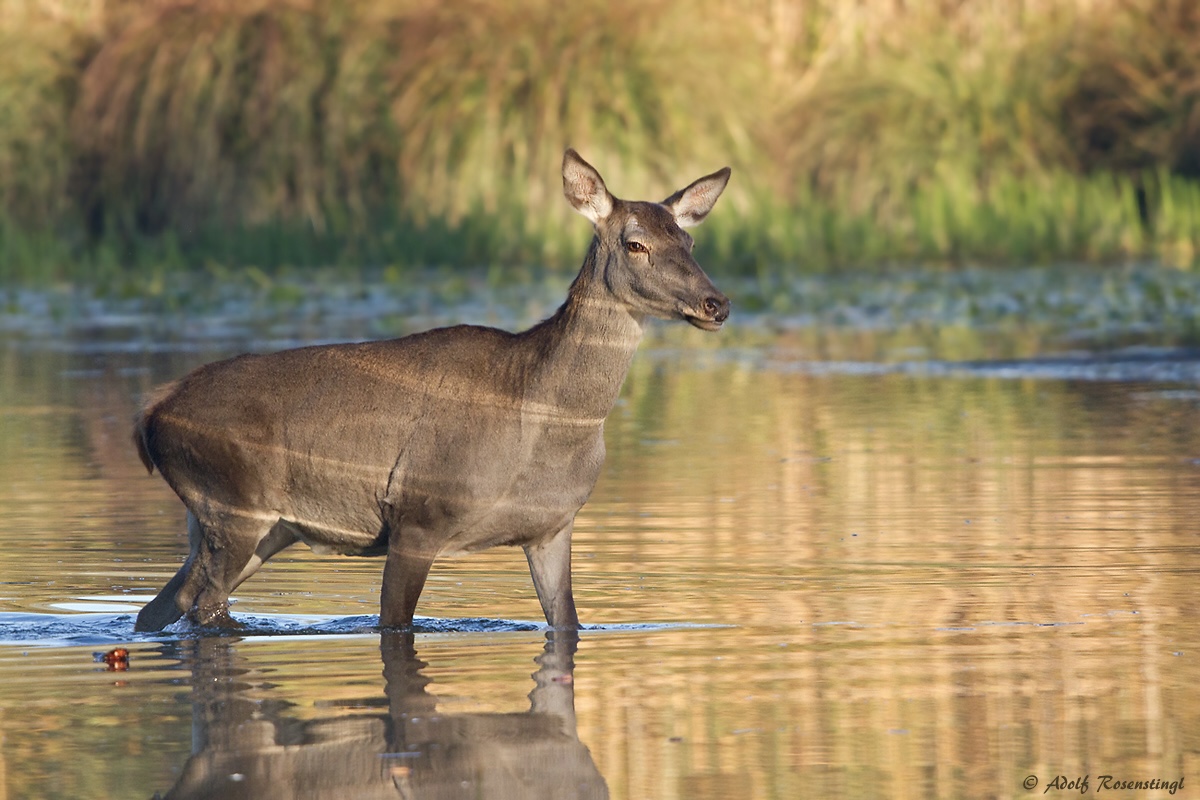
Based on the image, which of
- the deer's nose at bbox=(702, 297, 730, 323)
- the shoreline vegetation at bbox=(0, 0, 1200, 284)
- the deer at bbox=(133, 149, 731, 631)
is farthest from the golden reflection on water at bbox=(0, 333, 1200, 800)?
the shoreline vegetation at bbox=(0, 0, 1200, 284)

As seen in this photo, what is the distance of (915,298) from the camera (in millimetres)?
21875

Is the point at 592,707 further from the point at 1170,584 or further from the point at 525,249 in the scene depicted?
the point at 525,249

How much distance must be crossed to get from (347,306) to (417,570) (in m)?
13.9

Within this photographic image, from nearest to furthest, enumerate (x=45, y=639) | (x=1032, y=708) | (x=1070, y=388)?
(x=1032, y=708) → (x=45, y=639) → (x=1070, y=388)

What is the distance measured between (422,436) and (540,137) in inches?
699

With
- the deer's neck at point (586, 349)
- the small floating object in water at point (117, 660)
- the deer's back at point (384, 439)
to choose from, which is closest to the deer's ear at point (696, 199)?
the deer's neck at point (586, 349)

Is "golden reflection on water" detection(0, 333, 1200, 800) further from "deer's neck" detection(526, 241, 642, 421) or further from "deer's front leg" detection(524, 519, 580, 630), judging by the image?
"deer's neck" detection(526, 241, 642, 421)

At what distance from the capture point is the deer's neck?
27.9 ft

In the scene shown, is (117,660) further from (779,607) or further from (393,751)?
(779,607)

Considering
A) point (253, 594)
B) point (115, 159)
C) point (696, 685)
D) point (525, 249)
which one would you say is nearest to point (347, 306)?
point (525, 249)

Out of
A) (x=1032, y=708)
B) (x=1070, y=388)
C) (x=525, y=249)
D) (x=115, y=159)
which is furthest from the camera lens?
(x=115, y=159)

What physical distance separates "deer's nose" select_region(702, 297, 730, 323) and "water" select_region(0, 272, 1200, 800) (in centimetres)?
100

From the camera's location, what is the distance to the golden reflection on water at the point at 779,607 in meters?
6.25

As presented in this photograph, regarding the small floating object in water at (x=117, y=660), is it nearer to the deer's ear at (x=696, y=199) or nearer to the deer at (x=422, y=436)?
the deer at (x=422, y=436)
